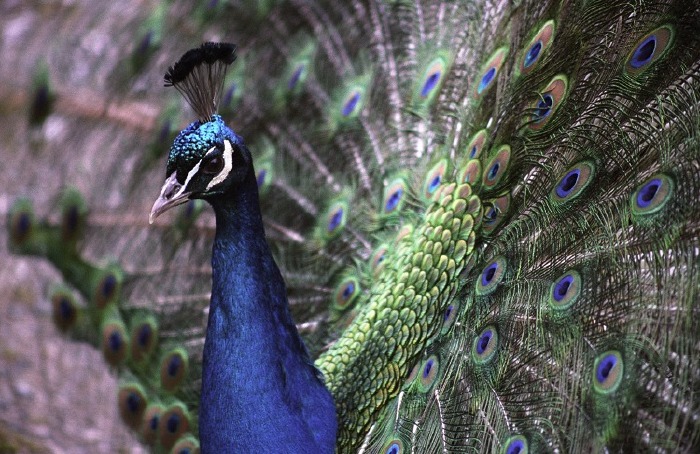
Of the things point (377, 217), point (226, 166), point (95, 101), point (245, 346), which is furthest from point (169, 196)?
point (95, 101)

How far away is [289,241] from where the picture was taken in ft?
7.08

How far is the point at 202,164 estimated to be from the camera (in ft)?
4.88

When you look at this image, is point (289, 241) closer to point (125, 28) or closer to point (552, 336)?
point (125, 28)

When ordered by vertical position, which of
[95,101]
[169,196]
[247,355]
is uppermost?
[95,101]

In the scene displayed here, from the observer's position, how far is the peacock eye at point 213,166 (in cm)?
150

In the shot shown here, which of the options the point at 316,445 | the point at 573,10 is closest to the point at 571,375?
the point at 316,445

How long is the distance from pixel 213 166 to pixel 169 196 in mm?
94

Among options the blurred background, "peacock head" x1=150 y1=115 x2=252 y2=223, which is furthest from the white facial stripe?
the blurred background

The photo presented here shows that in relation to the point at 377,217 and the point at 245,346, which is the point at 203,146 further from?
the point at 377,217

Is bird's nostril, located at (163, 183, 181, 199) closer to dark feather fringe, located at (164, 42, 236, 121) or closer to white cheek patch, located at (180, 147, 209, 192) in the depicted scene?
white cheek patch, located at (180, 147, 209, 192)

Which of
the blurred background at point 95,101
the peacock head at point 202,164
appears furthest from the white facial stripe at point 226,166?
the blurred background at point 95,101

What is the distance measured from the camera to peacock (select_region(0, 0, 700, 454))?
1399 mm

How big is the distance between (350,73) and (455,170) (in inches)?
19.5

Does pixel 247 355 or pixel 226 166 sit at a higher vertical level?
pixel 226 166
